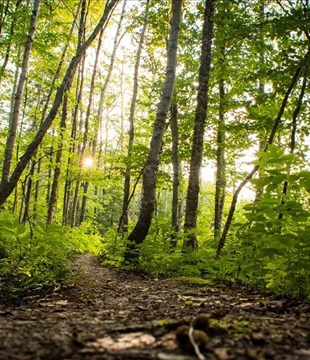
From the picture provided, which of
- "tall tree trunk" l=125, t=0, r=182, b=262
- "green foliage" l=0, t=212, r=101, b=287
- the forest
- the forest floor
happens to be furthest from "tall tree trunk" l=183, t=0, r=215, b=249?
the forest floor

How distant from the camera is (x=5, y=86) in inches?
741

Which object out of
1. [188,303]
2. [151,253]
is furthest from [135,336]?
[151,253]

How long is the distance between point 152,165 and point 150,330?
577 centimetres

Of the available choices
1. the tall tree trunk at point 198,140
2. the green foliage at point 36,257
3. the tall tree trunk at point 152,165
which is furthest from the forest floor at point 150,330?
the tall tree trunk at point 152,165

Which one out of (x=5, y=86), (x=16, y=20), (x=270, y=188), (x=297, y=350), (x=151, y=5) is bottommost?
(x=297, y=350)

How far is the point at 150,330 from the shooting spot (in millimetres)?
1711

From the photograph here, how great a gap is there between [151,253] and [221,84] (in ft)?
27.9

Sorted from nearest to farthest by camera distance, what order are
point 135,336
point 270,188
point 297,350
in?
point 297,350, point 135,336, point 270,188

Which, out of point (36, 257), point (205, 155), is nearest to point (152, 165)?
point (36, 257)

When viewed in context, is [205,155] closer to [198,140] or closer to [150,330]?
[198,140]

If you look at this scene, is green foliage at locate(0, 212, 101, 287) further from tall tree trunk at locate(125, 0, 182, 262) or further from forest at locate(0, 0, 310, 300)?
tall tree trunk at locate(125, 0, 182, 262)

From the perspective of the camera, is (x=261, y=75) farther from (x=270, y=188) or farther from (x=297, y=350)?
(x=297, y=350)

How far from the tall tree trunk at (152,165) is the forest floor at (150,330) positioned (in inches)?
155

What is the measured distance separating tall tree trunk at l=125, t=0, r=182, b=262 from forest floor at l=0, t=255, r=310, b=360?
12.9 feet
